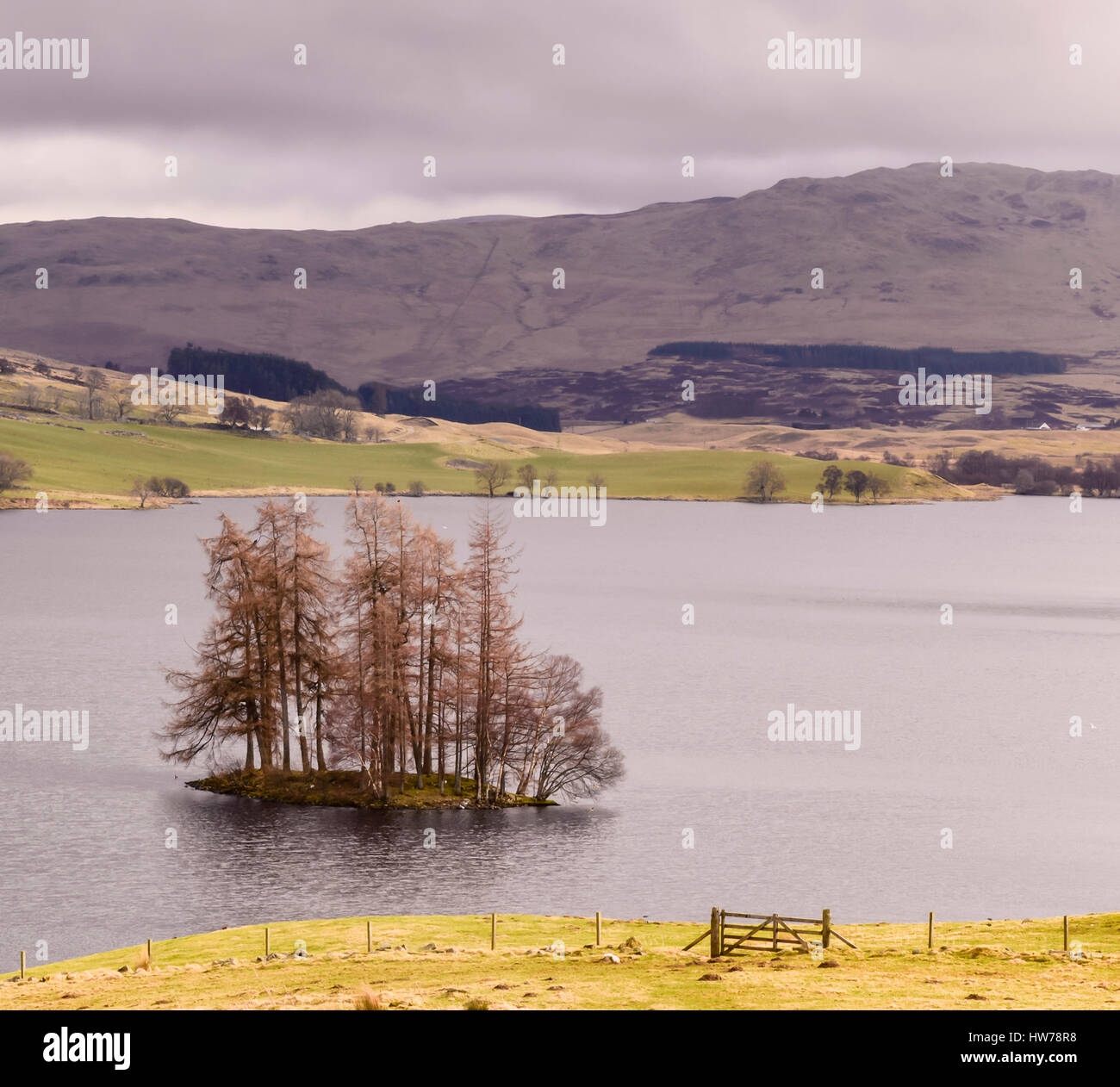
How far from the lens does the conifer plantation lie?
90812 millimetres

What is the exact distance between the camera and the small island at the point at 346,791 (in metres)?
87.5

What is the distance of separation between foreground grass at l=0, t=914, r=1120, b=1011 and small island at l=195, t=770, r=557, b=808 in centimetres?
2672

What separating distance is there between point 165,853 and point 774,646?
286 feet

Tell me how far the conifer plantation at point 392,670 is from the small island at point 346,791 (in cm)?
31

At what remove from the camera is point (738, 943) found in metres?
46.5

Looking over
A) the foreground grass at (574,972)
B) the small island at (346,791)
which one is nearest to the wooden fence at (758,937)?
the foreground grass at (574,972)

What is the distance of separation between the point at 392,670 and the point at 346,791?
7727 mm

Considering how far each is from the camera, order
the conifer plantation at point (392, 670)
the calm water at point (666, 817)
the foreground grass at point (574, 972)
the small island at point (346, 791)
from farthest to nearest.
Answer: the conifer plantation at point (392, 670), the small island at point (346, 791), the calm water at point (666, 817), the foreground grass at point (574, 972)

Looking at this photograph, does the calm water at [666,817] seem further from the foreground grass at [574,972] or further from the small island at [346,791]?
the foreground grass at [574,972]

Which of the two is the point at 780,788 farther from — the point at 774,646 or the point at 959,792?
the point at 774,646

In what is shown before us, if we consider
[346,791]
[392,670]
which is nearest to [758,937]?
[392,670]

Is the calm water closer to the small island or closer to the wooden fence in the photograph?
the small island

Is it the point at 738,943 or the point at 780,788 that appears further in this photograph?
the point at 780,788
